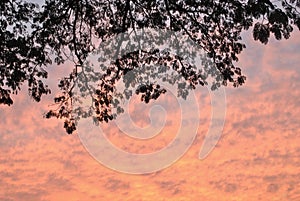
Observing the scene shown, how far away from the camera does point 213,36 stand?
1592cm

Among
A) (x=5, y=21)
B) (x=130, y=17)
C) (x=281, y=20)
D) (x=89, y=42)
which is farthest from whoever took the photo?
(x=89, y=42)

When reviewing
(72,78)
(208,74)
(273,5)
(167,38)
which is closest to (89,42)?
(72,78)

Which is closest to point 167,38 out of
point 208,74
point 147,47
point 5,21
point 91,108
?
point 147,47

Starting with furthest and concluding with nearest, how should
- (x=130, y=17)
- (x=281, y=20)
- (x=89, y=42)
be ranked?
(x=89, y=42)
(x=130, y=17)
(x=281, y=20)

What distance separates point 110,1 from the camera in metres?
15.9

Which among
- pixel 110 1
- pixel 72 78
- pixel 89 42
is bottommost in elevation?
pixel 72 78

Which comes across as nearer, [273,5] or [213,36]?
[273,5]

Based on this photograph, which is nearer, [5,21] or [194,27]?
[5,21]

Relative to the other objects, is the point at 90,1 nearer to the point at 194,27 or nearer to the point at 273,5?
the point at 194,27

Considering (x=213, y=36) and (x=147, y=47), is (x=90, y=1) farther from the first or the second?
(x=213, y=36)

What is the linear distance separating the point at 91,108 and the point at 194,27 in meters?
4.18

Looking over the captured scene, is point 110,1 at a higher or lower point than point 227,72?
higher

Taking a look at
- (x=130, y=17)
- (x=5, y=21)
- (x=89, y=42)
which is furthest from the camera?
(x=89, y=42)

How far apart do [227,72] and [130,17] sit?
11.1 ft
